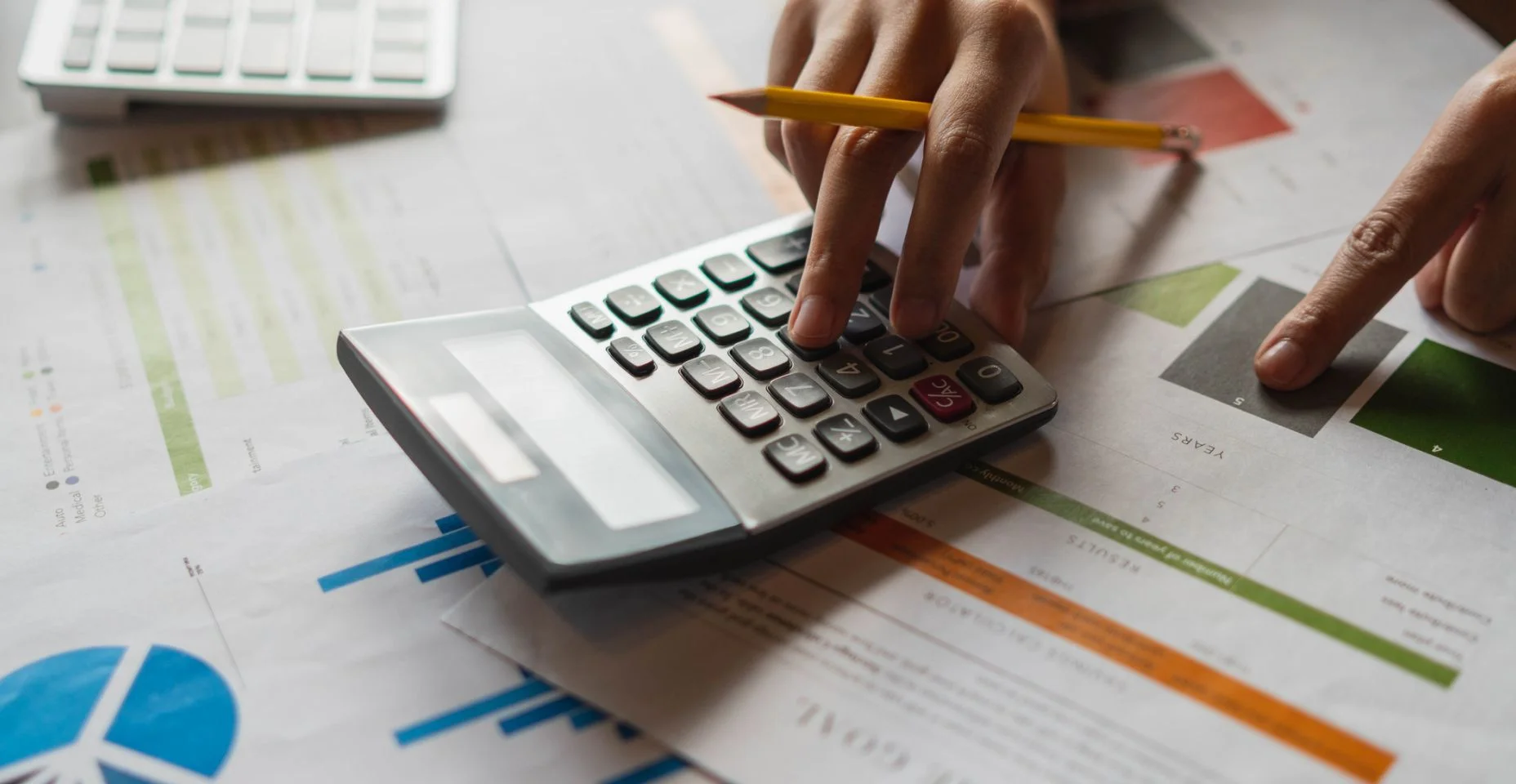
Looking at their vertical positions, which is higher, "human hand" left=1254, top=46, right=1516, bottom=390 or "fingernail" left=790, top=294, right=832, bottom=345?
"human hand" left=1254, top=46, right=1516, bottom=390

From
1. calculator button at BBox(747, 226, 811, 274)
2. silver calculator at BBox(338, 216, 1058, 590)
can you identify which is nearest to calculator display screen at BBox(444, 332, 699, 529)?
silver calculator at BBox(338, 216, 1058, 590)

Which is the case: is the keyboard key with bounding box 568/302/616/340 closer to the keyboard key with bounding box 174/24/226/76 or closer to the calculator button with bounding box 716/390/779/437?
the calculator button with bounding box 716/390/779/437

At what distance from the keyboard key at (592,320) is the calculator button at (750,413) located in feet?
0.18

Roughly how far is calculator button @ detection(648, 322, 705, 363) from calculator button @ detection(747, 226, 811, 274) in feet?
0.18

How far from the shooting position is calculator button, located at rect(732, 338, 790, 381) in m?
0.40

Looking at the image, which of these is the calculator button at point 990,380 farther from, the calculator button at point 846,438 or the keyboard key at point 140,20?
the keyboard key at point 140,20

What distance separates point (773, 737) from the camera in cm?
32

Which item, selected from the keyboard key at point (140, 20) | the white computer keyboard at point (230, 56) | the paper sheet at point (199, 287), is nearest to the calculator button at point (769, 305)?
the paper sheet at point (199, 287)

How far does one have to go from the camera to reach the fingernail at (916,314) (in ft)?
1.37

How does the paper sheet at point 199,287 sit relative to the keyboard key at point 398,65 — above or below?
below

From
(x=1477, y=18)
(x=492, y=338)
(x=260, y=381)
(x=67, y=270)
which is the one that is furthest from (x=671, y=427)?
(x=1477, y=18)

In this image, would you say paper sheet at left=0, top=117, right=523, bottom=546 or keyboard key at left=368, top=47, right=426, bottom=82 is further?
keyboard key at left=368, top=47, right=426, bottom=82

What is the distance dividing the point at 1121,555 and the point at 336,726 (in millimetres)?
249

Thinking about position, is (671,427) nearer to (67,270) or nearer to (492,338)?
(492,338)
